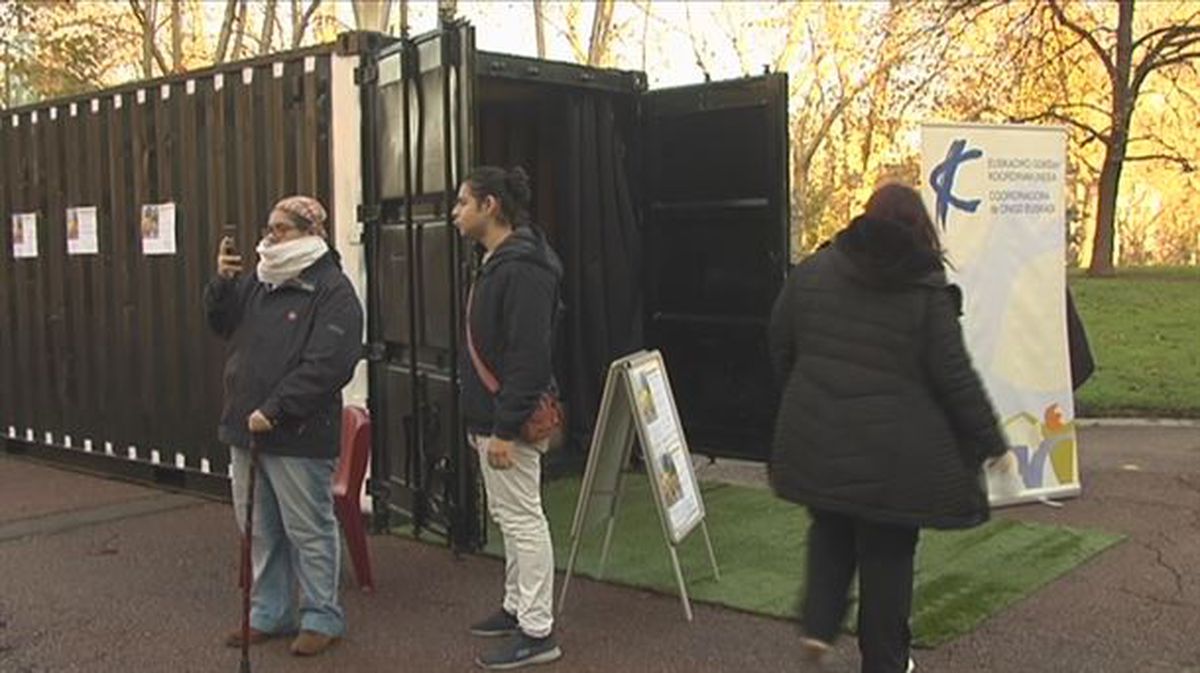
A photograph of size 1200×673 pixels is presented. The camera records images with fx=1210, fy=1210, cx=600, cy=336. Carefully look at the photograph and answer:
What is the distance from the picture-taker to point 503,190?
471 cm

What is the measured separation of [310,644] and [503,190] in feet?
6.57

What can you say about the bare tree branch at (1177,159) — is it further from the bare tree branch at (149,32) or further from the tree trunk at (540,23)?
the bare tree branch at (149,32)

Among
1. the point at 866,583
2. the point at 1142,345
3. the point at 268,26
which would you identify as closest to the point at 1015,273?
the point at 866,583

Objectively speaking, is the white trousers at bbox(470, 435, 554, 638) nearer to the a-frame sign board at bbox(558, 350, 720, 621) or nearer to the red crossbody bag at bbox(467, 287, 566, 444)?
the red crossbody bag at bbox(467, 287, 566, 444)

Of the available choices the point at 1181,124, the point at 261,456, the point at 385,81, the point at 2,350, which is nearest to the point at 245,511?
the point at 261,456

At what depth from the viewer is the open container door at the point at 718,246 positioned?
7.12m

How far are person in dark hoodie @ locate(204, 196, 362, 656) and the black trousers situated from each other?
1.97 m

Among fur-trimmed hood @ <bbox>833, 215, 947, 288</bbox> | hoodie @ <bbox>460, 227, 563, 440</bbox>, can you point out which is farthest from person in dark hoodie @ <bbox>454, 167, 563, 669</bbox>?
fur-trimmed hood @ <bbox>833, 215, 947, 288</bbox>

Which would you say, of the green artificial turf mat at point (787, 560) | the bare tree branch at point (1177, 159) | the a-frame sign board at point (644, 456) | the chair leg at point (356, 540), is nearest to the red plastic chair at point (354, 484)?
the chair leg at point (356, 540)

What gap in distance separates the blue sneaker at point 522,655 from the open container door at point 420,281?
1588 millimetres

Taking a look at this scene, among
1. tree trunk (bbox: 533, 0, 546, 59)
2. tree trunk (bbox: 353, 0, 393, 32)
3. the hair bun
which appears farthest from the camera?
tree trunk (bbox: 533, 0, 546, 59)

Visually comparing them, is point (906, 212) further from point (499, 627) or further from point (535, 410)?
point (499, 627)

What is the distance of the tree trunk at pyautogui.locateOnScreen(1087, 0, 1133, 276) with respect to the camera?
20672 millimetres

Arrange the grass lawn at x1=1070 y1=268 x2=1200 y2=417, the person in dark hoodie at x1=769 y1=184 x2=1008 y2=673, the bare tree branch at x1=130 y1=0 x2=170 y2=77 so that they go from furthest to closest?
the bare tree branch at x1=130 y1=0 x2=170 y2=77 < the grass lawn at x1=1070 y1=268 x2=1200 y2=417 < the person in dark hoodie at x1=769 y1=184 x2=1008 y2=673
